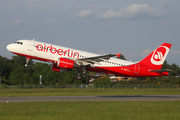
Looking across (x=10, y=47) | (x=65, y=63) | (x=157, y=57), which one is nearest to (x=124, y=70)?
(x=157, y=57)

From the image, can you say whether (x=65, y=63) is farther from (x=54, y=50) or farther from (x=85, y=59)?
(x=85, y=59)

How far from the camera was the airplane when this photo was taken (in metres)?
34.9

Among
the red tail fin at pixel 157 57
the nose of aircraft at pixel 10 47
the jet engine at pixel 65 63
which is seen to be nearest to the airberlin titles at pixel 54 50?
the jet engine at pixel 65 63

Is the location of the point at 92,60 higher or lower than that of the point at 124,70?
higher

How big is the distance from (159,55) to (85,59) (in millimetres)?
13001

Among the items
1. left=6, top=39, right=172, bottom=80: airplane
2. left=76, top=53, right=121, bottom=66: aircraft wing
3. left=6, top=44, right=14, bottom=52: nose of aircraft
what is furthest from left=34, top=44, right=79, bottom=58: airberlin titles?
left=6, top=44, right=14, bottom=52: nose of aircraft

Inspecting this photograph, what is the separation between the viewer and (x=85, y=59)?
117 feet

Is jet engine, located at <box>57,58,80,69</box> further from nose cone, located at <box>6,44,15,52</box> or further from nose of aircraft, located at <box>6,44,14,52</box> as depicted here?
nose of aircraft, located at <box>6,44,14,52</box>

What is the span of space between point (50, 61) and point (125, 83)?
49.5 metres

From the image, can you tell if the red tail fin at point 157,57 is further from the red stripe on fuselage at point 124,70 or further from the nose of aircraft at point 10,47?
the nose of aircraft at point 10,47

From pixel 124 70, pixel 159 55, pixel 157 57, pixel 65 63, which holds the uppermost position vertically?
pixel 159 55

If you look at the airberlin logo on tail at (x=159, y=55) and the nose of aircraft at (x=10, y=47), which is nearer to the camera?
the nose of aircraft at (x=10, y=47)

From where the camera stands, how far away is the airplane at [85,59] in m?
34.9

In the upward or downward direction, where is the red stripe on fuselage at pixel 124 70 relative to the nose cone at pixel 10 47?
downward
